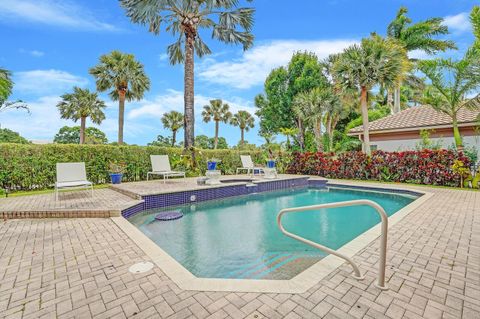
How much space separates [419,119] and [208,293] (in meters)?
16.7

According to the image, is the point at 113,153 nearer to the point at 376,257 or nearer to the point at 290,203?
the point at 290,203

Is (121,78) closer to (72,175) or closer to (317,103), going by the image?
(72,175)

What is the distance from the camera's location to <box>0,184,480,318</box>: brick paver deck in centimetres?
196

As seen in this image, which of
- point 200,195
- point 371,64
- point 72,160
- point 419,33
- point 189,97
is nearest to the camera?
point 200,195

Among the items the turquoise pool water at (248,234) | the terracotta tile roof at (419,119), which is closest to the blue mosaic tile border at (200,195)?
the turquoise pool water at (248,234)

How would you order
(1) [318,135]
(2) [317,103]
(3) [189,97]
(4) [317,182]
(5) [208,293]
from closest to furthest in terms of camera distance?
(5) [208,293] → (4) [317,182] → (3) [189,97] → (2) [317,103] → (1) [318,135]

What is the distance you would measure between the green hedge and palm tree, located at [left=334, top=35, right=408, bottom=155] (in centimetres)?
894

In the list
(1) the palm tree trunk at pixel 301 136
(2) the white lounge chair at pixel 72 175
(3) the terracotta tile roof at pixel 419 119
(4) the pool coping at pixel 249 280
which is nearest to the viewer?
(4) the pool coping at pixel 249 280

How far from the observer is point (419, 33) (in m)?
19.2

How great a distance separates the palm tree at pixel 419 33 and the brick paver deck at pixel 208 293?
20.2m

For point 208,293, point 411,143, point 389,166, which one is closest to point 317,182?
point 389,166

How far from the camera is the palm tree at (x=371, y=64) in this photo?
11.1 meters

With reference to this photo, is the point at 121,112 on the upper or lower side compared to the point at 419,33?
lower

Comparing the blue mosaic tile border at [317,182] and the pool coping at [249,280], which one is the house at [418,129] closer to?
the blue mosaic tile border at [317,182]
